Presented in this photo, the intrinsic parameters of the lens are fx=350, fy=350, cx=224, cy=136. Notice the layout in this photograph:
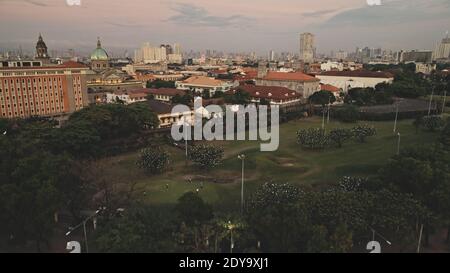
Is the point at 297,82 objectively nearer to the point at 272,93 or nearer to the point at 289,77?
the point at 289,77

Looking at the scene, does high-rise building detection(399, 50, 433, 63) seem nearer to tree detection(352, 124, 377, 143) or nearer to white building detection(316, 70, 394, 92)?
white building detection(316, 70, 394, 92)

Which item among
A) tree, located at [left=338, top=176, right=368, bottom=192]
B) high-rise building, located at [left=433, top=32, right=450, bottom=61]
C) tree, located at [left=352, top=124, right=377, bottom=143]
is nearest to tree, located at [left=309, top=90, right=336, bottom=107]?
tree, located at [left=352, top=124, right=377, bottom=143]

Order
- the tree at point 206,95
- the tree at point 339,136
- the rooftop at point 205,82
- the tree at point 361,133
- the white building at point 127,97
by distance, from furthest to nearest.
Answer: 1. the rooftop at point 205,82
2. the tree at point 206,95
3. the white building at point 127,97
4. the tree at point 361,133
5. the tree at point 339,136

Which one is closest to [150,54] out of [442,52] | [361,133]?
[442,52]

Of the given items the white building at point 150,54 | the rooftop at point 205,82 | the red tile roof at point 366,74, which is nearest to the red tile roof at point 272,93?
the rooftop at point 205,82

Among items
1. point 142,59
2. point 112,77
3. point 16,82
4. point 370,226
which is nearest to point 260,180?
point 370,226

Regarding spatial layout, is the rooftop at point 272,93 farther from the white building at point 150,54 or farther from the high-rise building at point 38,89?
the white building at point 150,54
